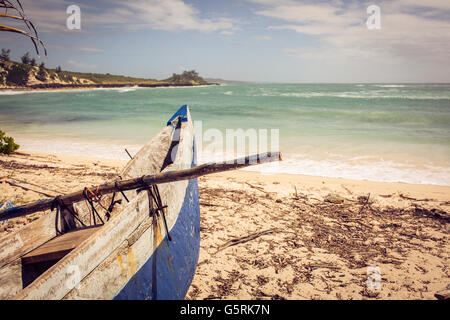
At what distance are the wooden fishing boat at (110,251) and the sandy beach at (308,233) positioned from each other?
70 centimetres

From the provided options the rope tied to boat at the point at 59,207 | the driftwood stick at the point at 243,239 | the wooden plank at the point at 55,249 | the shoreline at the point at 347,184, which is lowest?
the driftwood stick at the point at 243,239

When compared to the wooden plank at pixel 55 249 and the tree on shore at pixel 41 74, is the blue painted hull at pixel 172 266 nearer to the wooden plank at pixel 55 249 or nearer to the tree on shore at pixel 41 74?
the wooden plank at pixel 55 249

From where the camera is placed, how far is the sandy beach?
10.6 feet

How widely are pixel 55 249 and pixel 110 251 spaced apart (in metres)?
0.86

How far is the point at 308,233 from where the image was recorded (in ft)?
14.2

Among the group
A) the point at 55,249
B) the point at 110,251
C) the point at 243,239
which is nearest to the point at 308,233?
Result: the point at 243,239

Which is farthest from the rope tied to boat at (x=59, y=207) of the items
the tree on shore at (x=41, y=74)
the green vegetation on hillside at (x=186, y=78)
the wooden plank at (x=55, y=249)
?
the green vegetation on hillside at (x=186, y=78)

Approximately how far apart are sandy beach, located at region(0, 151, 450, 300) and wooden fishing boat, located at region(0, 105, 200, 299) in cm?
70

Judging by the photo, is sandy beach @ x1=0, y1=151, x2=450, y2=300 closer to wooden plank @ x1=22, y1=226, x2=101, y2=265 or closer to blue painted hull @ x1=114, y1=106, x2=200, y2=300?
blue painted hull @ x1=114, y1=106, x2=200, y2=300

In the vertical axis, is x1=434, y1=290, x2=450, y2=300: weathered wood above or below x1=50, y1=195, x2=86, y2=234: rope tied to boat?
below

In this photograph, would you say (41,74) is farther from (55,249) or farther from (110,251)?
(110,251)

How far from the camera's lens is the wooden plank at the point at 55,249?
2.43m

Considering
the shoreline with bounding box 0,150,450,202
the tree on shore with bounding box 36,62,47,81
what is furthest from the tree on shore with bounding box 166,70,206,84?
the shoreline with bounding box 0,150,450,202

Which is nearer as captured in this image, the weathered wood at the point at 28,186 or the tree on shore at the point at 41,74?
the weathered wood at the point at 28,186
